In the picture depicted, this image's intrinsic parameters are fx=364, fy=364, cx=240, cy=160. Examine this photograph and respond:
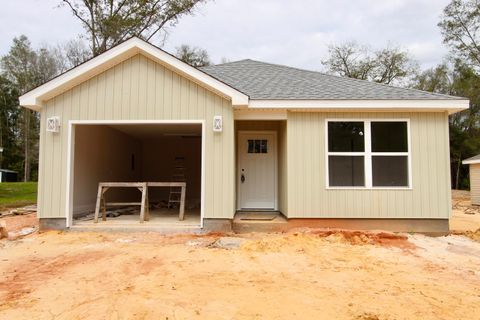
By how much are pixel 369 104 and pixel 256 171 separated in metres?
3.20

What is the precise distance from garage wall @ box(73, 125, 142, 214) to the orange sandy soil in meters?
1.92

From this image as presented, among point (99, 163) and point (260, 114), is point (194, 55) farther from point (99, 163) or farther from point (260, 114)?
point (260, 114)

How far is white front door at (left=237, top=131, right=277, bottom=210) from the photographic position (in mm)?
9102

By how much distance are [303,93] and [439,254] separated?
3889 millimetres

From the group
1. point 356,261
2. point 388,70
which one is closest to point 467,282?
point 356,261

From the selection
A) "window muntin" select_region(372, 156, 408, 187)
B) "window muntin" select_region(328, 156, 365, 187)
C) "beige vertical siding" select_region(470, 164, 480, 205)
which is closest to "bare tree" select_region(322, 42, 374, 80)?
"beige vertical siding" select_region(470, 164, 480, 205)

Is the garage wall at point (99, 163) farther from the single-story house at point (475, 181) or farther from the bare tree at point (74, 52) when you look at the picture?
the bare tree at point (74, 52)

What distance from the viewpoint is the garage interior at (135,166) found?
8359 mm

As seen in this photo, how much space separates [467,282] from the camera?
4.33 m

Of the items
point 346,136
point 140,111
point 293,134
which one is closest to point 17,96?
point 140,111

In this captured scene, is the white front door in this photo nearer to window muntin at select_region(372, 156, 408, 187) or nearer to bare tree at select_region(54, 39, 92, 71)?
window muntin at select_region(372, 156, 408, 187)

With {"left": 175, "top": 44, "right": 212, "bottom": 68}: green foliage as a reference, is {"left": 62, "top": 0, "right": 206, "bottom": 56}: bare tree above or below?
below

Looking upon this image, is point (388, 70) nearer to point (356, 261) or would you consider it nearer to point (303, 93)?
point (303, 93)

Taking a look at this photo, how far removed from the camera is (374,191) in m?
7.35
